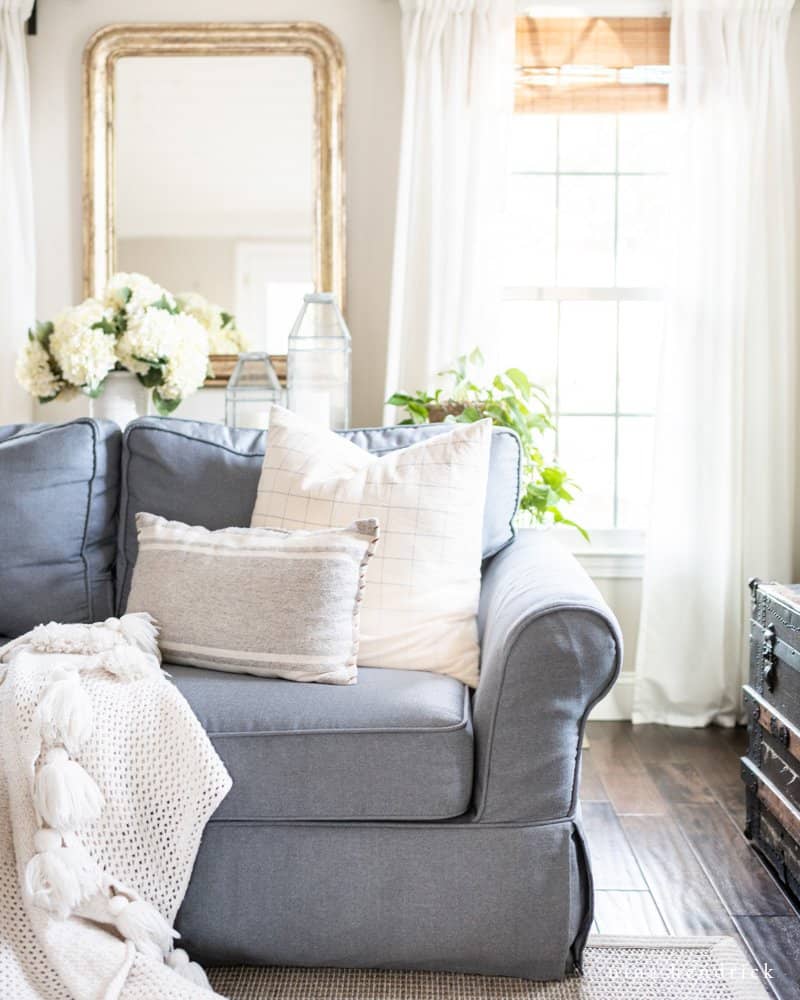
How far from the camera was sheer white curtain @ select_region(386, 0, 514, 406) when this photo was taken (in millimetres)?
3459

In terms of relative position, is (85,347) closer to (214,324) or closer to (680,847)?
(214,324)

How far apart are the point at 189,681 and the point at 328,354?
5.07ft

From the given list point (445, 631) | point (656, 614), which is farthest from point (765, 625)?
point (656, 614)

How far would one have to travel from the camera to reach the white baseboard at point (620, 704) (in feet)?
12.2

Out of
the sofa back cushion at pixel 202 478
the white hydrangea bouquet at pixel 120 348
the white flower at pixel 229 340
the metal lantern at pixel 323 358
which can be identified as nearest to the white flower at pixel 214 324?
the white flower at pixel 229 340

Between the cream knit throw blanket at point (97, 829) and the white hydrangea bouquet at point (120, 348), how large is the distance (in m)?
1.03

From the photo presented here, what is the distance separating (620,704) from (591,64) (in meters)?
2.09

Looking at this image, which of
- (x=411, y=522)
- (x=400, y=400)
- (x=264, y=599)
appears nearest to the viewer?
(x=264, y=599)

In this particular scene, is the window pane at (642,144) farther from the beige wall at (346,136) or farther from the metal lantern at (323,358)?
the metal lantern at (323,358)

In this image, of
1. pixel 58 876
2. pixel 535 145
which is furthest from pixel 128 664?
pixel 535 145

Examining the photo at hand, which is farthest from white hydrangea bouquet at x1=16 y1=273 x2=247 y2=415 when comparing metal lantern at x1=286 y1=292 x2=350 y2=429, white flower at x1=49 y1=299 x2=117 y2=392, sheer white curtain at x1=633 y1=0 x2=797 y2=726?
sheer white curtain at x1=633 y1=0 x2=797 y2=726

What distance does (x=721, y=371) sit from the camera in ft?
11.5

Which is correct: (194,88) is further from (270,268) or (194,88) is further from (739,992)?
(739,992)

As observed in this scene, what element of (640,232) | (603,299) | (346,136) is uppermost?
(346,136)
